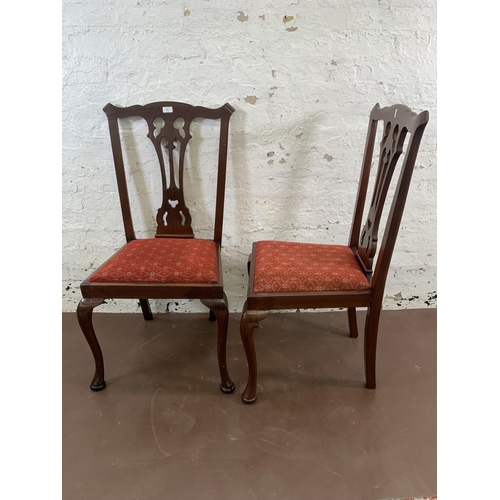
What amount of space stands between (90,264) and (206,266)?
3.20 ft

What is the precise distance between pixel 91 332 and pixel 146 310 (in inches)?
22.8

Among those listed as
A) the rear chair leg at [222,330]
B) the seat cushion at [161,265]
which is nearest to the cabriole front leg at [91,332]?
the seat cushion at [161,265]

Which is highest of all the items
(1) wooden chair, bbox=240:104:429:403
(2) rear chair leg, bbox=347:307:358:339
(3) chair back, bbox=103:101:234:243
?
(3) chair back, bbox=103:101:234:243

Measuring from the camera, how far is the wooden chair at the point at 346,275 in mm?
1422

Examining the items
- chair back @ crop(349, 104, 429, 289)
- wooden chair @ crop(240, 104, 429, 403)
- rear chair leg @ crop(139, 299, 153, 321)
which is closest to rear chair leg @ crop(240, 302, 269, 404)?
wooden chair @ crop(240, 104, 429, 403)

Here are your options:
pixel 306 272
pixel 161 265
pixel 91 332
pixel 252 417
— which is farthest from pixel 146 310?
pixel 306 272

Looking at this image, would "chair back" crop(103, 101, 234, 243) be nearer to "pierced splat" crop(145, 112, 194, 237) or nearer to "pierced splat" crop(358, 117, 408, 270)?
"pierced splat" crop(145, 112, 194, 237)

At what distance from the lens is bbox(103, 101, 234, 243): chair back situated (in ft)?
5.94

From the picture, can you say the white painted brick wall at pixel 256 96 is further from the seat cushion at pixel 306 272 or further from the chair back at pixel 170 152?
the seat cushion at pixel 306 272

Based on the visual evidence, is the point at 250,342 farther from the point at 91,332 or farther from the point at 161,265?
the point at 91,332

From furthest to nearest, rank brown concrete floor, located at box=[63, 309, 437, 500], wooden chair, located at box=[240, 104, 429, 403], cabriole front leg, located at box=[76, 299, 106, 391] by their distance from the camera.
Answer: cabriole front leg, located at box=[76, 299, 106, 391]
wooden chair, located at box=[240, 104, 429, 403]
brown concrete floor, located at box=[63, 309, 437, 500]

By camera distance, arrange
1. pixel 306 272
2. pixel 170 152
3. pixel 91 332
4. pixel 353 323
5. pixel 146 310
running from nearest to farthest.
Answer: pixel 306 272 < pixel 91 332 < pixel 170 152 < pixel 353 323 < pixel 146 310

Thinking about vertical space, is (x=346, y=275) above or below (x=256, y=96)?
below

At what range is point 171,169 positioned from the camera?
1.86m
